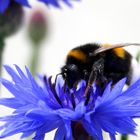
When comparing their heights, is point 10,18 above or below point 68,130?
above

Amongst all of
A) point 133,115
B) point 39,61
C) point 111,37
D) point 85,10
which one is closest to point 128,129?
point 133,115

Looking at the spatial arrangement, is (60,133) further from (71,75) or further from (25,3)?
(25,3)

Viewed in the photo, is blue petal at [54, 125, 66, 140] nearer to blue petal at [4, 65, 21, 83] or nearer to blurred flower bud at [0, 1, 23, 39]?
blue petal at [4, 65, 21, 83]

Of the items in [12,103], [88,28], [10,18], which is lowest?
[88,28]

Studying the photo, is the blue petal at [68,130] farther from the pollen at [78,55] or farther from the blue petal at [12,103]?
the pollen at [78,55]

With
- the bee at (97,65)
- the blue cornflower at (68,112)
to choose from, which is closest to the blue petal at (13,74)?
the blue cornflower at (68,112)

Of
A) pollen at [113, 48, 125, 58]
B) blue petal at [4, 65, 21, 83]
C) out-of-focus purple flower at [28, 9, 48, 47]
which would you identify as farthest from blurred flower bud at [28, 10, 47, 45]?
blue petal at [4, 65, 21, 83]

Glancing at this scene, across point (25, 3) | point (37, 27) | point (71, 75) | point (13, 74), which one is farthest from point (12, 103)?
point (37, 27)

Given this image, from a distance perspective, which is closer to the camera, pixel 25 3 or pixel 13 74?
pixel 13 74
